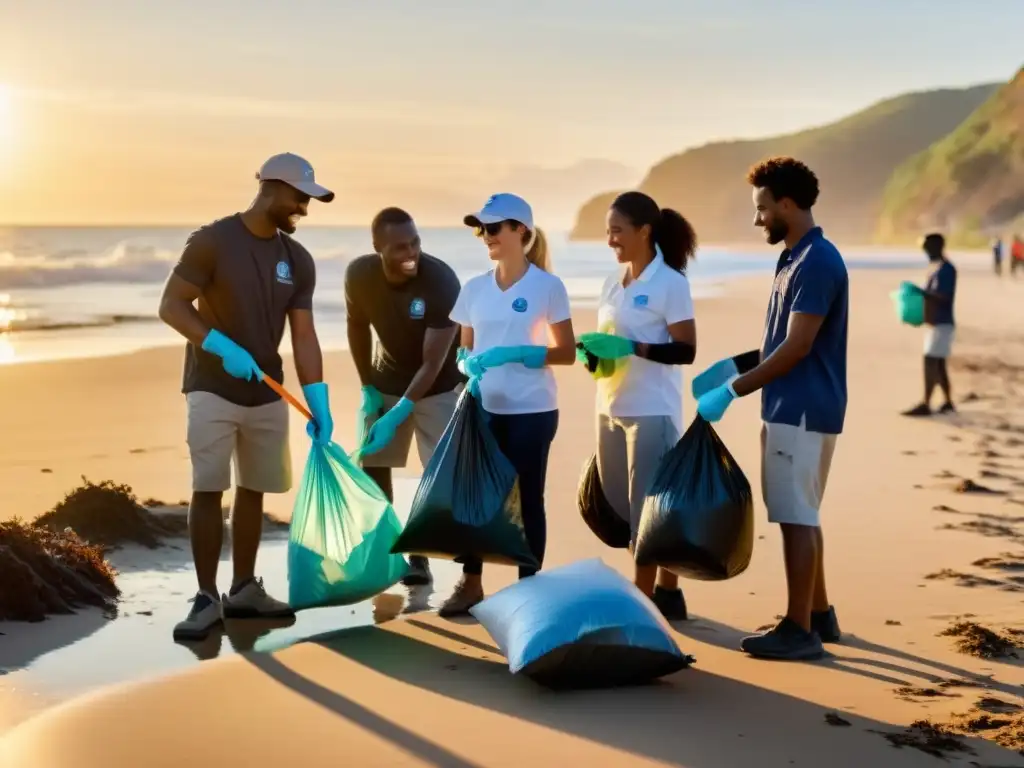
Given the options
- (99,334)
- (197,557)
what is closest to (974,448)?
(197,557)

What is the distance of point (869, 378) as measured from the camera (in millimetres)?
12797

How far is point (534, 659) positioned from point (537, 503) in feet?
3.51

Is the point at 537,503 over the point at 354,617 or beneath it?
over

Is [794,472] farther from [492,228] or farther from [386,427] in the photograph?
[386,427]

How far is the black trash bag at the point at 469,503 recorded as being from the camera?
15.4 feet

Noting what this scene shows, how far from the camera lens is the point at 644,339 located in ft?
15.9

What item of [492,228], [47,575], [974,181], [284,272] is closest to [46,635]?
[47,575]

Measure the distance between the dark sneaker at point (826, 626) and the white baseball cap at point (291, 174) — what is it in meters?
2.26

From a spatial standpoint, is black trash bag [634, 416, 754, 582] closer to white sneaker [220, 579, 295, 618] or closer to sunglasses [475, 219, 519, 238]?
sunglasses [475, 219, 519, 238]

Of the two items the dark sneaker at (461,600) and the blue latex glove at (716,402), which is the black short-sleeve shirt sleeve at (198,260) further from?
the blue latex glove at (716,402)

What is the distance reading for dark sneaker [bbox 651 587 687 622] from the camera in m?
5.04

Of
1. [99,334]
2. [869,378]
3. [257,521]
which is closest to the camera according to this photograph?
[257,521]

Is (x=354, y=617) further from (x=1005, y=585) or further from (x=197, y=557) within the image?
(x=1005, y=585)

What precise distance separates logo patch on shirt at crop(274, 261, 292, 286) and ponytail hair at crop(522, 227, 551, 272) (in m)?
0.87
